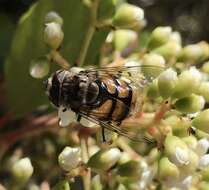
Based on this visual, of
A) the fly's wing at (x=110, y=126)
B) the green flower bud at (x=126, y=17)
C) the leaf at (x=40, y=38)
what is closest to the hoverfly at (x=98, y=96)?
the fly's wing at (x=110, y=126)

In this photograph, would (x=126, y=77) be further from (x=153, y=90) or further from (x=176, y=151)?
(x=176, y=151)

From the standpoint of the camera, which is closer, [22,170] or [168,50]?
[22,170]

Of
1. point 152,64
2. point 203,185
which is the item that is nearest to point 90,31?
point 152,64

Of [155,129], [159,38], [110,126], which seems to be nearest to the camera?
[110,126]

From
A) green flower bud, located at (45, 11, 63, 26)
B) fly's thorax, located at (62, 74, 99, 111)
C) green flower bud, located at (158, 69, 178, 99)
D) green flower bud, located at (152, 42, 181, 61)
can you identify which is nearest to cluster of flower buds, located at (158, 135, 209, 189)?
green flower bud, located at (158, 69, 178, 99)

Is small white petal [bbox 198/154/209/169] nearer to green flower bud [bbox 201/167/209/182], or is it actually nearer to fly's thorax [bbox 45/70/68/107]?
green flower bud [bbox 201/167/209/182]

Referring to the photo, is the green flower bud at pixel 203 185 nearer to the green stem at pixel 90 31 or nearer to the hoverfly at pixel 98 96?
the hoverfly at pixel 98 96

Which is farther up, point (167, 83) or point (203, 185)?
point (167, 83)
